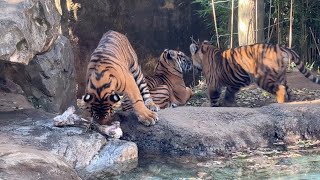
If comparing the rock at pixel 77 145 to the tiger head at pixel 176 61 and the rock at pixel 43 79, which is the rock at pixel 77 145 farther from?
the tiger head at pixel 176 61

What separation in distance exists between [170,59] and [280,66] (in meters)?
1.44

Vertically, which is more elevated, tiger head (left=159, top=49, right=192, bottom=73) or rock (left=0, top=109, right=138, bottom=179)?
tiger head (left=159, top=49, right=192, bottom=73)

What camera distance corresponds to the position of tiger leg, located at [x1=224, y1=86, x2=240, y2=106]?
7629 mm

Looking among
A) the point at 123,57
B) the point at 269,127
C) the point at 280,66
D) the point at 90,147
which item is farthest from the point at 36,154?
the point at 280,66

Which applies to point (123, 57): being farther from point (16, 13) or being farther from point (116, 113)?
point (16, 13)

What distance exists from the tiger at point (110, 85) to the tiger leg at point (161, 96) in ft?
2.25

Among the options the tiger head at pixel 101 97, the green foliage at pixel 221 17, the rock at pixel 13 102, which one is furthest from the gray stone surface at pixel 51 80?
the green foliage at pixel 221 17

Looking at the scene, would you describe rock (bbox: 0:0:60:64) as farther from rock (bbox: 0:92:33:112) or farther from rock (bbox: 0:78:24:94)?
rock (bbox: 0:78:24:94)

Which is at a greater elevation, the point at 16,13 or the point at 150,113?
the point at 16,13

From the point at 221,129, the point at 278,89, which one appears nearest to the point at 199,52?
the point at 278,89

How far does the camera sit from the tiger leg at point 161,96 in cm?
718

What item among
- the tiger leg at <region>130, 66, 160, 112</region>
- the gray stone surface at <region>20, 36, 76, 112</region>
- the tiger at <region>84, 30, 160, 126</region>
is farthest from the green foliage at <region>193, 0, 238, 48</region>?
the tiger at <region>84, 30, 160, 126</region>

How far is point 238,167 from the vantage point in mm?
5230

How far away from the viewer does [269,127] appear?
6.09m
